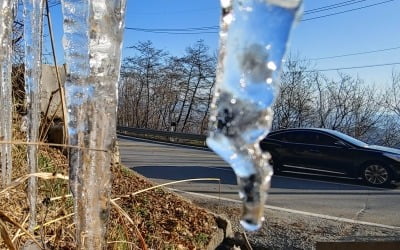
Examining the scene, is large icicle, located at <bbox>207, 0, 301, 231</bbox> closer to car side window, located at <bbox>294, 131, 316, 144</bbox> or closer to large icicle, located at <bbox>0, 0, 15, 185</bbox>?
large icicle, located at <bbox>0, 0, 15, 185</bbox>

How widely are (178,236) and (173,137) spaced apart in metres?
17.1

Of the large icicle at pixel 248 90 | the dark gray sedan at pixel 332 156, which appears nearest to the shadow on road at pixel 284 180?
the dark gray sedan at pixel 332 156

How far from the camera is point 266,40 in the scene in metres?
0.66

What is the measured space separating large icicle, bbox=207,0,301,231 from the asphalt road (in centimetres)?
598

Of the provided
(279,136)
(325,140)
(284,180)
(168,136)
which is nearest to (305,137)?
(325,140)

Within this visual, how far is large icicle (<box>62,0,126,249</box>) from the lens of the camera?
159cm

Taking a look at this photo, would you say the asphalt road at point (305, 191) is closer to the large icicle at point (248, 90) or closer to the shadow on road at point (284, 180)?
the shadow on road at point (284, 180)

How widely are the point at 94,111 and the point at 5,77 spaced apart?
153 cm

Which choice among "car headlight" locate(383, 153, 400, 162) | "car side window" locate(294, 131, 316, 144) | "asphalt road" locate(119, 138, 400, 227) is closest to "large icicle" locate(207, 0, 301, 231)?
"asphalt road" locate(119, 138, 400, 227)

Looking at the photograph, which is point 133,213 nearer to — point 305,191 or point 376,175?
point 305,191

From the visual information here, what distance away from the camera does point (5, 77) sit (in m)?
2.83

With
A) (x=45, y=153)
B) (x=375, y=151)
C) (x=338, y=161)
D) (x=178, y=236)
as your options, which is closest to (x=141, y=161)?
(x=338, y=161)

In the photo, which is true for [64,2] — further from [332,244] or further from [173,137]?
[173,137]

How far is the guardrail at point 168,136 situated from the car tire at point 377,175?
8.19 metres
